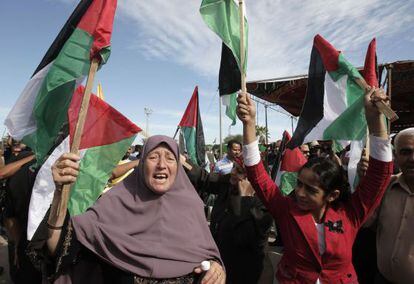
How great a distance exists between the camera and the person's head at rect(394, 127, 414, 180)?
2164 millimetres

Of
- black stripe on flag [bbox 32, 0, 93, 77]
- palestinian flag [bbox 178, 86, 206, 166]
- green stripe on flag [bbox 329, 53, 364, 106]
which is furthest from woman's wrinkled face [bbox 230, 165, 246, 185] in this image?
palestinian flag [bbox 178, 86, 206, 166]

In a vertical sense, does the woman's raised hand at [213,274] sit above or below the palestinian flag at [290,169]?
below

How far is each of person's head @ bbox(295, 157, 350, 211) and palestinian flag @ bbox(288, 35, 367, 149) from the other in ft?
2.10

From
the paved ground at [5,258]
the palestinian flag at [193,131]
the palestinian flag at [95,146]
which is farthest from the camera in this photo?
the palestinian flag at [193,131]

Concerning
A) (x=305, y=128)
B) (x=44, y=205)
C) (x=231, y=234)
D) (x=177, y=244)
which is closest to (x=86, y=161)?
(x=44, y=205)

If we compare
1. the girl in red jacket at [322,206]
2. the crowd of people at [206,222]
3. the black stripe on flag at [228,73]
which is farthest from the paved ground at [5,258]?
the black stripe on flag at [228,73]

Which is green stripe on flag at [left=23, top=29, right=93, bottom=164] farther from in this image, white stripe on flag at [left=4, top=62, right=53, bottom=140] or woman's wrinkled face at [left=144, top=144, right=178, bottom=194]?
woman's wrinkled face at [left=144, top=144, right=178, bottom=194]

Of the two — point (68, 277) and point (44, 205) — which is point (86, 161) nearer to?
point (44, 205)

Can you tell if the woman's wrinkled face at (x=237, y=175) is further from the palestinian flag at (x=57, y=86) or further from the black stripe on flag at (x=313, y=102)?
the palestinian flag at (x=57, y=86)

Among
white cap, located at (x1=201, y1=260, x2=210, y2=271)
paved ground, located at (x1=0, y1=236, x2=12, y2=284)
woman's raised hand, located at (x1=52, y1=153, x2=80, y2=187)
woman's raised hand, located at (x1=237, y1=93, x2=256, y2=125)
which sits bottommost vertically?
paved ground, located at (x1=0, y1=236, x2=12, y2=284)

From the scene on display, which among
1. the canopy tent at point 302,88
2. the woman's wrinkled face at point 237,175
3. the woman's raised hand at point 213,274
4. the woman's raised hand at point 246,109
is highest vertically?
the canopy tent at point 302,88

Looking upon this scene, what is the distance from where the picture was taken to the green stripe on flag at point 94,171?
262cm

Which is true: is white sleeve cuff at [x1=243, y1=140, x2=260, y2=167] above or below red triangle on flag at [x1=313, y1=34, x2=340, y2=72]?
below

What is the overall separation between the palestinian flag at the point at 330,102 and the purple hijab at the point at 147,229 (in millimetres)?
1142
